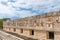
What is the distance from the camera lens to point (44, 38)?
6.58 metres

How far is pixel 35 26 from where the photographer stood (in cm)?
755

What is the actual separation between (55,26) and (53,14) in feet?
2.90

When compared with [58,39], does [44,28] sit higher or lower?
higher

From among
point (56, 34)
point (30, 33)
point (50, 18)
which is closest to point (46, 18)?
point (50, 18)

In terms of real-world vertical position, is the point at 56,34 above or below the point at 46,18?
below

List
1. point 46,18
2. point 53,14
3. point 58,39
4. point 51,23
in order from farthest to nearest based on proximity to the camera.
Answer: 1. point 46,18
2. point 53,14
3. point 51,23
4. point 58,39

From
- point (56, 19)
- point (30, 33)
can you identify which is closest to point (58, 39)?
point (56, 19)

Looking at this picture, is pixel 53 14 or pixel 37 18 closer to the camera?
pixel 53 14

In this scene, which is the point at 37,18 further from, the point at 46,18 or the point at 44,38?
the point at 44,38

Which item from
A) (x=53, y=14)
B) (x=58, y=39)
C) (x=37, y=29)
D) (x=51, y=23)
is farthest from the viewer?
(x=37, y=29)

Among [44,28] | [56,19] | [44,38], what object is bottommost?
[44,38]

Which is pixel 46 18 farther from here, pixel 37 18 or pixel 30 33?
pixel 30 33

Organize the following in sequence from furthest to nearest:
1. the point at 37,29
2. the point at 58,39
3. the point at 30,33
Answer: the point at 30,33 < the point at 37,29 < the point at 58,39

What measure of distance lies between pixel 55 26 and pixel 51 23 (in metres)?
0.34
